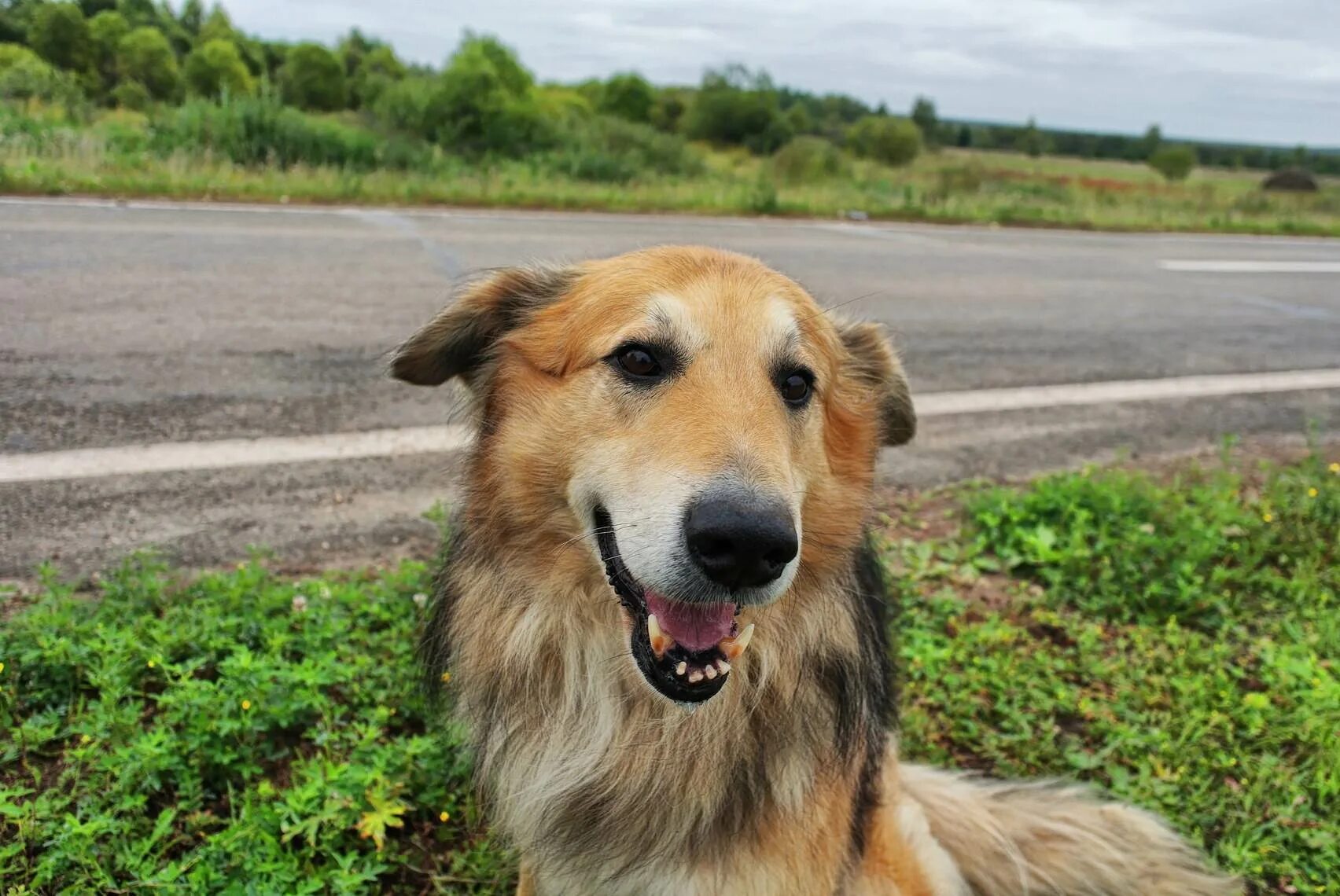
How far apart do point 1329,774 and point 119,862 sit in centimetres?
377

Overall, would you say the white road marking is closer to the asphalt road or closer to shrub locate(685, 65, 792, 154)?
the asphalt road

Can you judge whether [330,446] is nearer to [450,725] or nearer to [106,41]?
[450,725]

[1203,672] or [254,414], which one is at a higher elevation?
[254,414]

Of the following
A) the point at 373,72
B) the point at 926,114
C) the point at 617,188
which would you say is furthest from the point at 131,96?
the point at 926,114

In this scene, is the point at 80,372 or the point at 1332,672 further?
the point at 80,372

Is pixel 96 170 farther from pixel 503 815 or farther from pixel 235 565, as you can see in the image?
pixel 503 815

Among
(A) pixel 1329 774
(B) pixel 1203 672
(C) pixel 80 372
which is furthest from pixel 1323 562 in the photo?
(C) pixel 80 372

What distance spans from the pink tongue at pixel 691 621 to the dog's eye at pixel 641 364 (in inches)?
23.3

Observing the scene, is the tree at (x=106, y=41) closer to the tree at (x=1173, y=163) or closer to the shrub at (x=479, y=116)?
the shrub at (x=479, y=116)

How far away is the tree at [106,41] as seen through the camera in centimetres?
4294

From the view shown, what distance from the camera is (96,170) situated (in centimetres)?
1081

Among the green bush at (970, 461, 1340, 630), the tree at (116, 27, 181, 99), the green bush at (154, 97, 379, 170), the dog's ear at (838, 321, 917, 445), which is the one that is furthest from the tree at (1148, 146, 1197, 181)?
the dog's ear at (838, 321, 917, 445)

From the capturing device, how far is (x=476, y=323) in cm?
254

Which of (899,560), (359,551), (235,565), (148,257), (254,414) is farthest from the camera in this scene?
(148,257)
